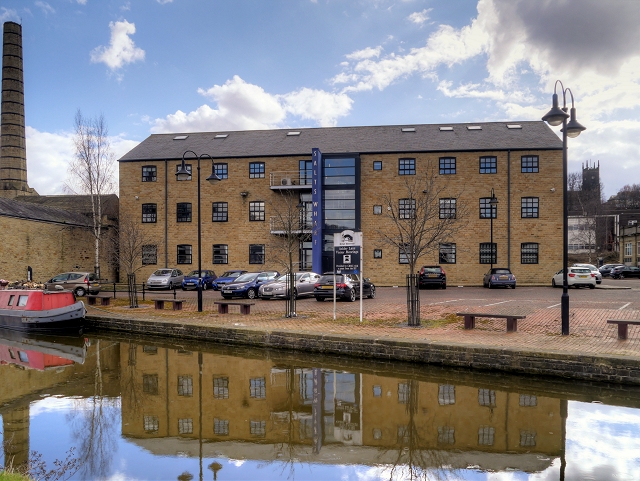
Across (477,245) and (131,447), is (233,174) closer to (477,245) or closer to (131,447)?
(477,245)

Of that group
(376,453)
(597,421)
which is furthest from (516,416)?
(376,453)

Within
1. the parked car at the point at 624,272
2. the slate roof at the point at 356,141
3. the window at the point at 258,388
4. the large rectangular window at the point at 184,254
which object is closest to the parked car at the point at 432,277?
the slate roof at the point at 356,141

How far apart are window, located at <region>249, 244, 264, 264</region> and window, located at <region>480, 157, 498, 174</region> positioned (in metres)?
15.2

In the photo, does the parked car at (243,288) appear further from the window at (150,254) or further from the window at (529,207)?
the window at (529,207)

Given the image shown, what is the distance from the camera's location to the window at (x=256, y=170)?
3042 centimetres

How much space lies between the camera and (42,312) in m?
15.3

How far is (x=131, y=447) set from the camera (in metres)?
5.89

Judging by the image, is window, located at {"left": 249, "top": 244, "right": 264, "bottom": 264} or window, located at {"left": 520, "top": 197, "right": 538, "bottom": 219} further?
window, located at {"left": 249, "top": 244, "right": 264, "bottom": 264}

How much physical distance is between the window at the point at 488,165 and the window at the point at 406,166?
14.0 ft

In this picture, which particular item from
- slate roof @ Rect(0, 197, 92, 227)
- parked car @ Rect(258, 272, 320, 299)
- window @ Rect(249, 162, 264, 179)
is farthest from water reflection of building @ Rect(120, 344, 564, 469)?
slate roof @ Rect(0, 197, 92, 227)

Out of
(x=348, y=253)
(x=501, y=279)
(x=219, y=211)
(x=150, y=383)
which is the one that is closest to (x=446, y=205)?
(x=501, y=279)

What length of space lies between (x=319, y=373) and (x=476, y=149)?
76.2ft

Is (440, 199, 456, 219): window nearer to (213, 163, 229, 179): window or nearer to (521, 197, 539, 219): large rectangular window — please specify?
(521, 197, 539, 219): large rectangular window

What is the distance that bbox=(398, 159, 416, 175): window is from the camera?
95.4 ft
